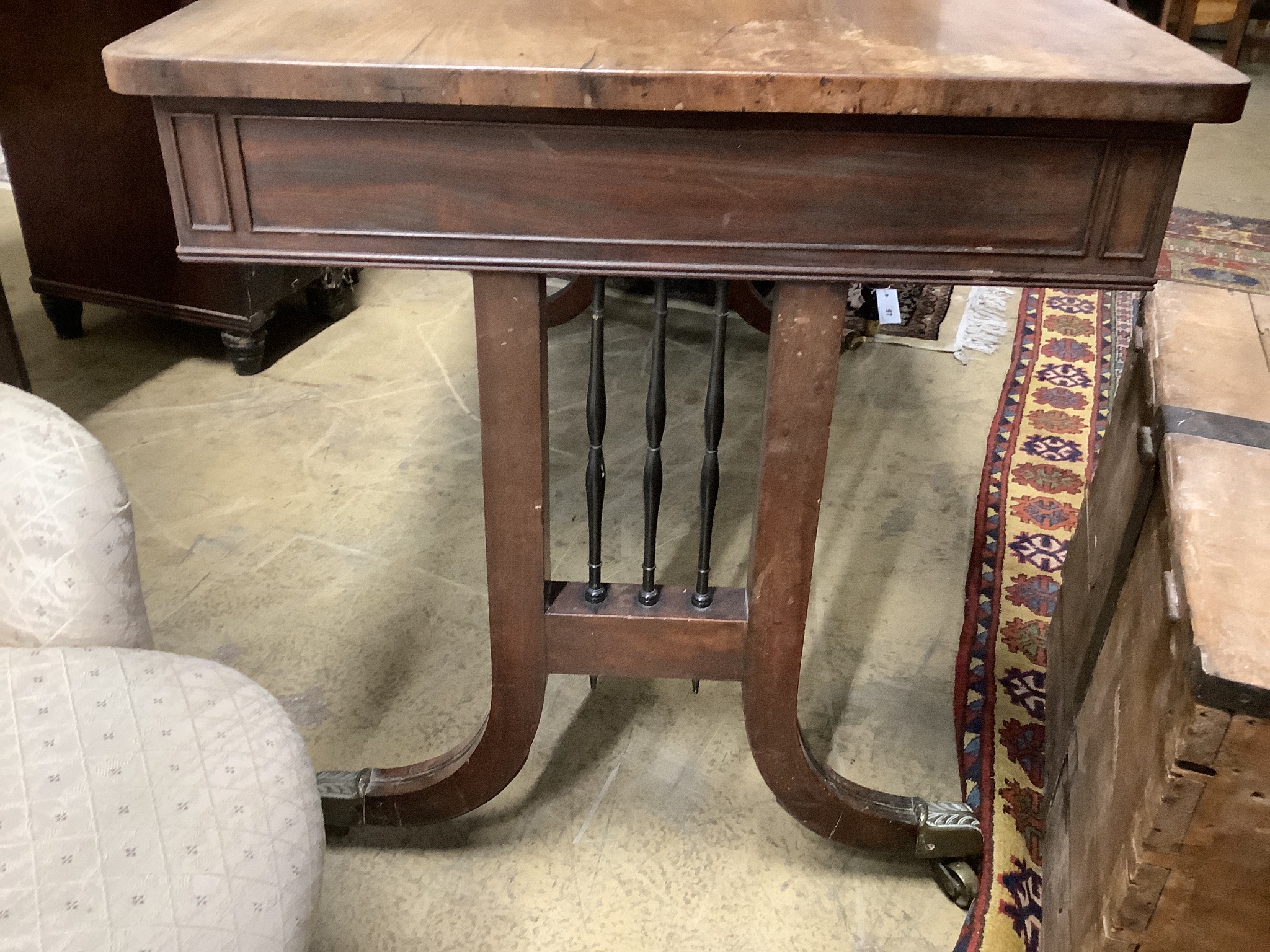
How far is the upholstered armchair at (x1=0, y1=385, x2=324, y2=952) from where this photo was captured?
0.54m

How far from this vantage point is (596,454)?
950 millimetres

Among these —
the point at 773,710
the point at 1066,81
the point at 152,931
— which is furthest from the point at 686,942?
the point at 1066,81

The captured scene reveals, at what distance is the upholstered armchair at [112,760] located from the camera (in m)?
0.54

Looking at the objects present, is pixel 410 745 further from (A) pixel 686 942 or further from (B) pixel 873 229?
(B) pixel 873 229

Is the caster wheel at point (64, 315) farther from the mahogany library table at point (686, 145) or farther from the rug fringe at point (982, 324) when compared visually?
the rug fringe at point (982, 324)

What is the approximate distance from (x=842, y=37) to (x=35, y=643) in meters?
0.71

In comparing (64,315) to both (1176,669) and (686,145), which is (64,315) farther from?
(1176,669)

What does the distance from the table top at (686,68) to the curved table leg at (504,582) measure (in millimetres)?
160

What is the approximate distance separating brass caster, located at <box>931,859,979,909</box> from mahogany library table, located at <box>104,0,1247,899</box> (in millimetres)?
504

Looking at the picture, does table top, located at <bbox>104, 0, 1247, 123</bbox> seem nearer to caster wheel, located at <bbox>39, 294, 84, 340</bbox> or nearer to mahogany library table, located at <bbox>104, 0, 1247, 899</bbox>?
mahogany library table, located at <bbox>104, 0, 1247, 899</bbox>

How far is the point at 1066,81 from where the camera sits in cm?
61

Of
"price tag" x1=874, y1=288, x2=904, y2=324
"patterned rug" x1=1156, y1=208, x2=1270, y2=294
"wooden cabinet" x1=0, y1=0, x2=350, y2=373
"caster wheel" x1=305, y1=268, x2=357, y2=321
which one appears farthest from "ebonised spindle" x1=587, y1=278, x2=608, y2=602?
"patterned rug" x1=1156, y1=208, x2=1270, y2=294

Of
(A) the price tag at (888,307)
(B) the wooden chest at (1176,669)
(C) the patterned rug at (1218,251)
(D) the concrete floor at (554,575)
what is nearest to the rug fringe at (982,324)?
(D) the concrete floor at (554,575)

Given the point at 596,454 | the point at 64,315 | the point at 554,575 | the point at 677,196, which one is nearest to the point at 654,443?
the point at 596,454
